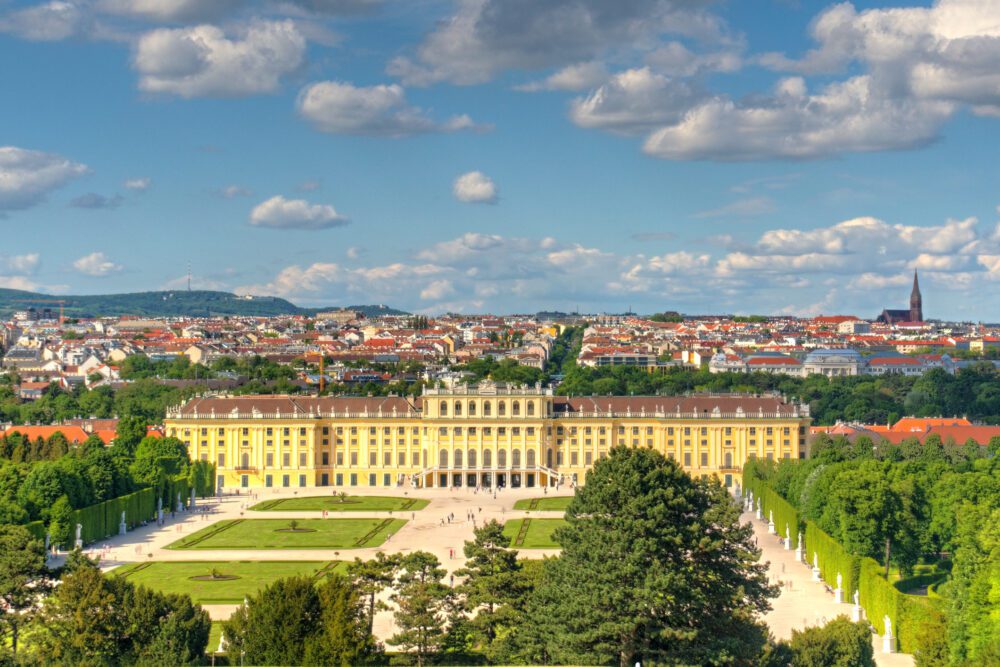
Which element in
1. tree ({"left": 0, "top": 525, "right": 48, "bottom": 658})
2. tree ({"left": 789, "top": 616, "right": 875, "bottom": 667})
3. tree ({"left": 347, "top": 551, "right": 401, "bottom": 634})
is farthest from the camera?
tree ({"left": 347, "top": 551, "right": 401, "bottom": 634})

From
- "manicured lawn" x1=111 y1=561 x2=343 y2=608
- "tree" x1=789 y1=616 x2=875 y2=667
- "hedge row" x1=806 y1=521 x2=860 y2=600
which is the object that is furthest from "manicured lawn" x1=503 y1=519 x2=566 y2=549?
"tree" x1=789 y1=616 x2=875 y2=667

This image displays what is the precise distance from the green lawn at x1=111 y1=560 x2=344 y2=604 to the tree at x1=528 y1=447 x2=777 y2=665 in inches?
811

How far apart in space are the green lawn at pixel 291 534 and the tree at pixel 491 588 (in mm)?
22931

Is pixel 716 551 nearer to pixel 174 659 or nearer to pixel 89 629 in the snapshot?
pixel 174 659

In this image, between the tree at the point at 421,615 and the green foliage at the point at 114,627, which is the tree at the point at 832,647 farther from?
the green foliage at the point at 114,627

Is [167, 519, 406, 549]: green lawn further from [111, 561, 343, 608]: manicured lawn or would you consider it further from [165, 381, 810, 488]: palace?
[165, 381, 810, 488]: palace

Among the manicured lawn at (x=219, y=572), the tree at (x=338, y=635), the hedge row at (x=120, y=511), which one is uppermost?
the tree at (x=338, y=635)

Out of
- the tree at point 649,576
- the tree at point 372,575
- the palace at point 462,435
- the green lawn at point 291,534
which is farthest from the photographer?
the palace at point 462,435

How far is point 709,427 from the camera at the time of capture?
324 feet

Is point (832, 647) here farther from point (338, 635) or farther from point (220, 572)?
point (220, 572)

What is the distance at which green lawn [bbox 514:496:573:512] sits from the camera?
8244 cm

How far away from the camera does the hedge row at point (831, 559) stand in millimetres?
54125

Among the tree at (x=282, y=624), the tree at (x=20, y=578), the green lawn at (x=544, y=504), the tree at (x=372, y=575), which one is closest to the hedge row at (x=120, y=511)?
the green lawn at (x=544, y=504)

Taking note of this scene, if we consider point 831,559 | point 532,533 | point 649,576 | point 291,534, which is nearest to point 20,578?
point 649,576
